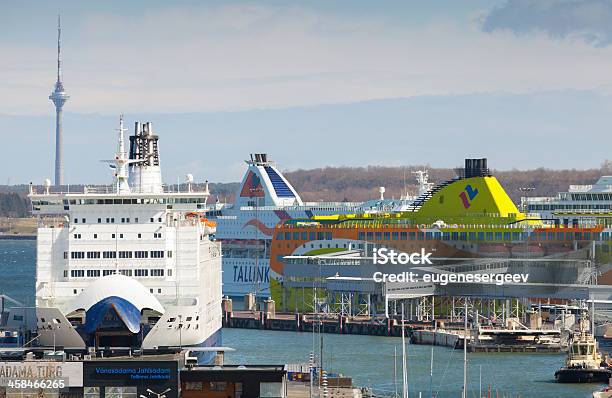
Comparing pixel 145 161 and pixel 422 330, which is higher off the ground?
pixel 145 161

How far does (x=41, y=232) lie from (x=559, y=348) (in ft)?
79.8

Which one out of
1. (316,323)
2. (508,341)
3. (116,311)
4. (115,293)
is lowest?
(508,341)

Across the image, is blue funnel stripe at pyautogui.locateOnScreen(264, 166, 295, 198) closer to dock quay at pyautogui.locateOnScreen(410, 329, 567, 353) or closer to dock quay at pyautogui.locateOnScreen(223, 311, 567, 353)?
dock quay at pyautogui.locateOnScreen(223, 311, 567, 353)

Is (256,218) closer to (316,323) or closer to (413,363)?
(316,323)

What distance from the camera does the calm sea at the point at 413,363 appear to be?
56844 millimetres

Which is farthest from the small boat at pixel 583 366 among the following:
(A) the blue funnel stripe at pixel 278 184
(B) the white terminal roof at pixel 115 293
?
(A) the blue funnel stripe at pixel 278 184

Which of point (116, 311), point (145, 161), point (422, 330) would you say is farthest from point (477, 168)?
point (116, 311)

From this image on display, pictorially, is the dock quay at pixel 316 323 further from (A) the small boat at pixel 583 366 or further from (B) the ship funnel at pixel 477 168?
(A) the small boat at pixel 583 366

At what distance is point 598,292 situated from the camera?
83562 mm

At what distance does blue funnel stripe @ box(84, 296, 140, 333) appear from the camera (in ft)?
169

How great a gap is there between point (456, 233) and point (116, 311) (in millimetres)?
40035

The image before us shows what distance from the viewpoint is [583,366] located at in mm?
59719

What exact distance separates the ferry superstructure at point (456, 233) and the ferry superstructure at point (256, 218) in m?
8.49

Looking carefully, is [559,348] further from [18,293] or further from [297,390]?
[18,293]
